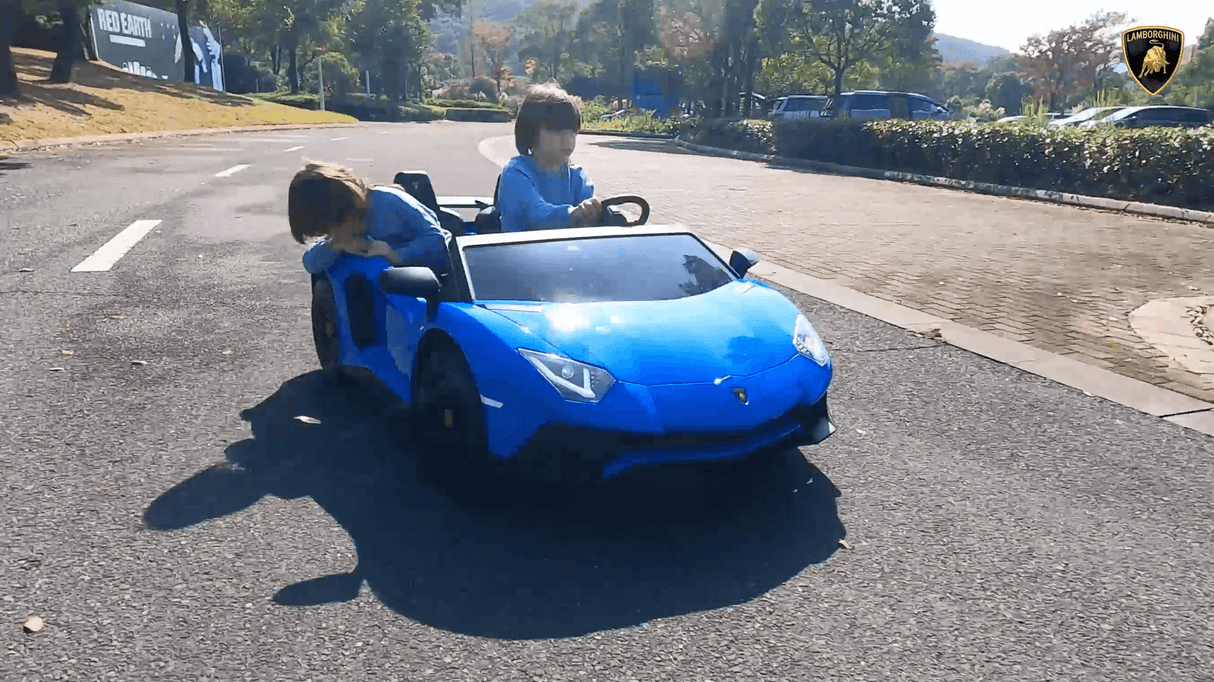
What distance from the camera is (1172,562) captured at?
346 centimetres

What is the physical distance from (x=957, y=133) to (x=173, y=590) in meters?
18.3

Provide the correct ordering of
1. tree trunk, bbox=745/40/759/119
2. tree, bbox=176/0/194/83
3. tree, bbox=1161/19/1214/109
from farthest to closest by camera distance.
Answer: tree, bbox=176/0/194/83, tree, bbox=1161/19/1214/109, tree trunk, bbox=745/40/759/119

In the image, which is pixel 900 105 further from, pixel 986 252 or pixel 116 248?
pixel 116 248

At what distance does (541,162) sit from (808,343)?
1978mm

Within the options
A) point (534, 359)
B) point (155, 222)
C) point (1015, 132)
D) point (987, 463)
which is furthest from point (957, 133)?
point (534, 359)

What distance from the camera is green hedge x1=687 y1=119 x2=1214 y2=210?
13836 millimetres

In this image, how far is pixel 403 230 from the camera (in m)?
4.94

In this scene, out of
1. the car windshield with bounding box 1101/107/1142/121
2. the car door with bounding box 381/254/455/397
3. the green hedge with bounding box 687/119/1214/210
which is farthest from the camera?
the car windshield with bounding box 1101/107/1142/121

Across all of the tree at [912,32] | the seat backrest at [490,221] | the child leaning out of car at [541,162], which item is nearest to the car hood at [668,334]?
the child leaning out of car at [541,162]

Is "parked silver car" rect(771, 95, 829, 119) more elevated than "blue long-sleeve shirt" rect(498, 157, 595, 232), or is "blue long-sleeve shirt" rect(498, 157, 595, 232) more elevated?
"parked silver car" rect(771, 95, 829, 119)

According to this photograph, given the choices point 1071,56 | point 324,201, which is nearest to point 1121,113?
point 324,201

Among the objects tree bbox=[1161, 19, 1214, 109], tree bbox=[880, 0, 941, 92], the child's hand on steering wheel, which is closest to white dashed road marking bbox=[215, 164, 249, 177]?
the child's hand on steering wheel

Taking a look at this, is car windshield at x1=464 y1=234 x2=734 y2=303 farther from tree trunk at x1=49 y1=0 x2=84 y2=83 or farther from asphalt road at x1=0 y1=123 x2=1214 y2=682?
tree trunk at x1=49 y1=0 x2=84 y2=83

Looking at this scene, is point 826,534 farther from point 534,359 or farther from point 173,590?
point 173,590
